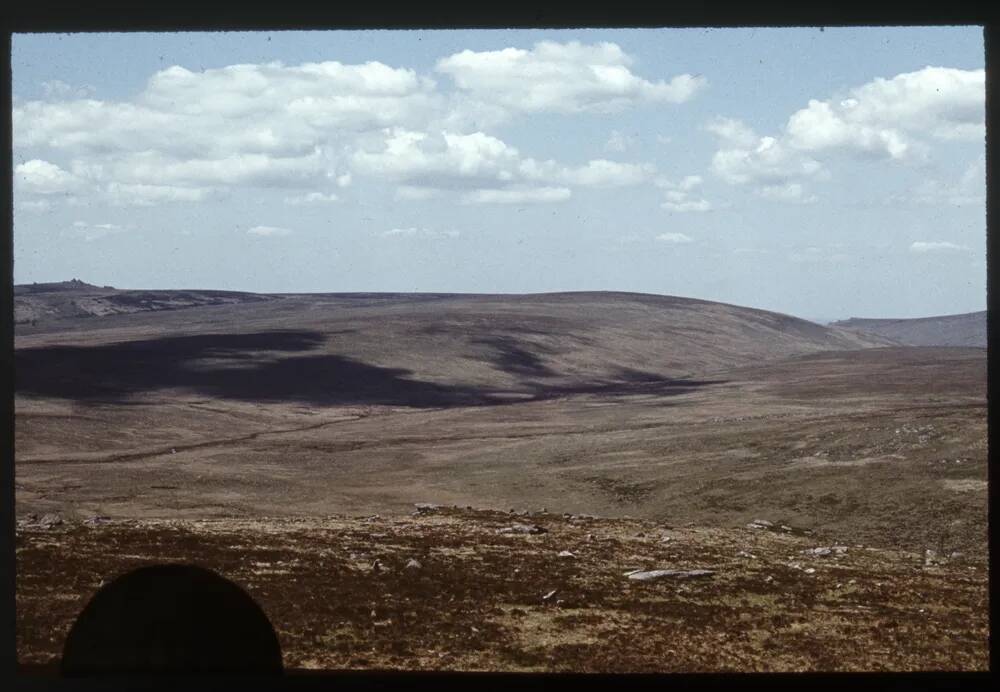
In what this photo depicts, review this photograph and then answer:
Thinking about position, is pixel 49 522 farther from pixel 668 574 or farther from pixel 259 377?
pixel 259 377

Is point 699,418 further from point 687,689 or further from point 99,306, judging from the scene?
point 99,306

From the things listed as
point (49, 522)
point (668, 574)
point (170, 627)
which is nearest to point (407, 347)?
point (49, 522)

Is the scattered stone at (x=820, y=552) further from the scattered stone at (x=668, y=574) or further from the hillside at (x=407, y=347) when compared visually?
the hillside at (x=407, y=347)

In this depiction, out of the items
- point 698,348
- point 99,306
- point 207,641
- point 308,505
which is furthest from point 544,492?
point 99,306

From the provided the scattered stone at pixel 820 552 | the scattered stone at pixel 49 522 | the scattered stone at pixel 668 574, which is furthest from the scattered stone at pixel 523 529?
the scattered stone at pixel 49 522

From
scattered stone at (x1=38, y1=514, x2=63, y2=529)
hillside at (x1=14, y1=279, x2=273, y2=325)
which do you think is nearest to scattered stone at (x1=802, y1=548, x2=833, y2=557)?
scattered stone at (x1=38, y1=514, x2=63, y2=529)

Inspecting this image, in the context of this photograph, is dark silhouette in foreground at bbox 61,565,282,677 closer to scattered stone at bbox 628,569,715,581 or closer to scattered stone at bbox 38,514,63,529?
scattered stone at bbox 628,569,715,581

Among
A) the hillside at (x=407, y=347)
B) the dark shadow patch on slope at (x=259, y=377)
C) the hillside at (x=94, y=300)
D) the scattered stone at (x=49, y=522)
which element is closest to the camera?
the scattered stone at (x=49, y=522)
